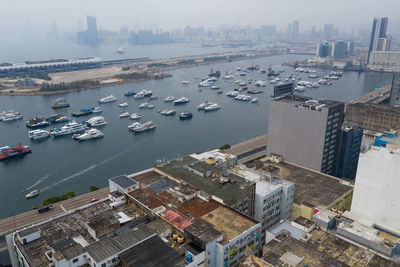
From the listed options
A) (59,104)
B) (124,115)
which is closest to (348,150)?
(124,115)

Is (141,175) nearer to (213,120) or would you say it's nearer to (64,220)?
(64,220)

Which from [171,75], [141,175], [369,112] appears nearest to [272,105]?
[141,175]

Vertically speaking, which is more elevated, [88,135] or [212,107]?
[212,107]

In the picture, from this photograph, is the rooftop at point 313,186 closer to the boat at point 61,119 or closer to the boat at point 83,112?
the boat at point 61,119

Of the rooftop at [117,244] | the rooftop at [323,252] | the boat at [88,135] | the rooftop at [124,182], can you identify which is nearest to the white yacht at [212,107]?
the boat at [88,135]

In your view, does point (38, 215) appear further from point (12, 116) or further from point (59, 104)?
point (59, 104)

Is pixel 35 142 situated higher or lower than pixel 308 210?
lower
